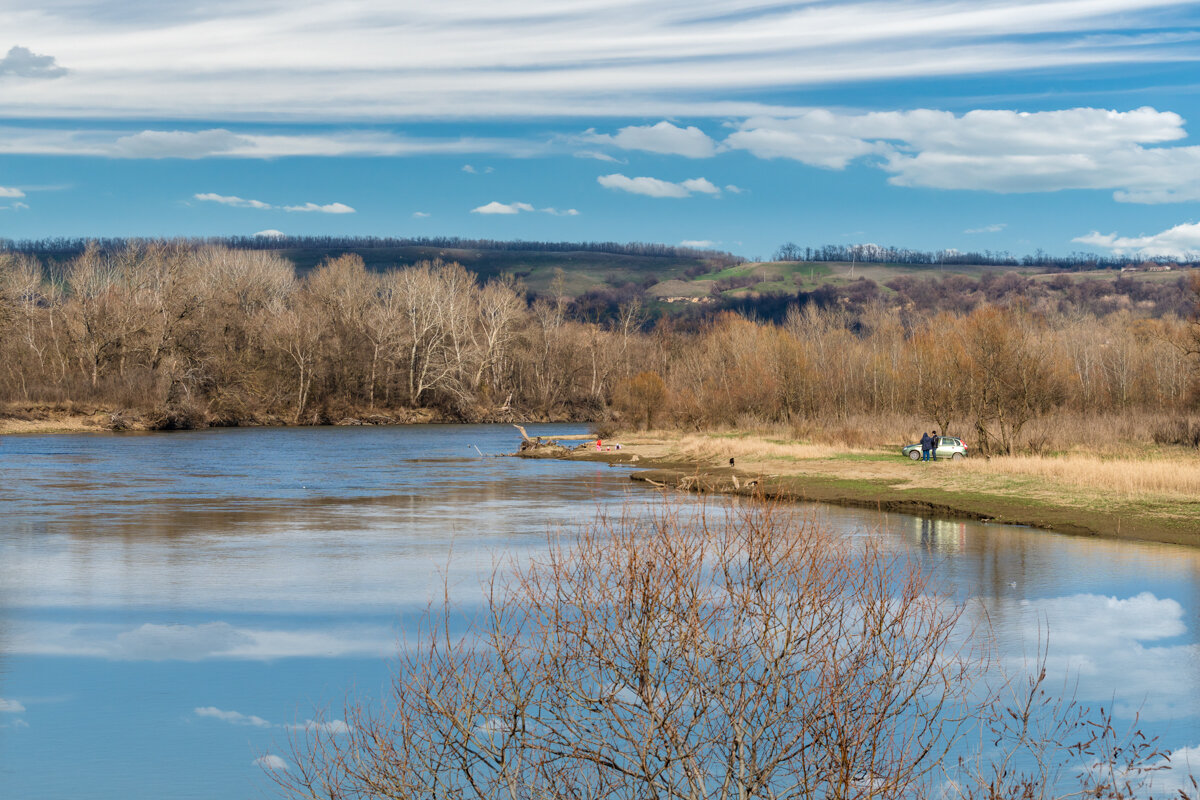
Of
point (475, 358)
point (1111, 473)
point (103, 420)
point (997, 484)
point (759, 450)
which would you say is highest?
point (475, 358)

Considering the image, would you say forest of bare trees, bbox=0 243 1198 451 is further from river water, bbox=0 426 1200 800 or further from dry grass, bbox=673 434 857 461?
river water, bbox=0 426 1200 800

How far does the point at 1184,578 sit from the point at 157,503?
31773 mm

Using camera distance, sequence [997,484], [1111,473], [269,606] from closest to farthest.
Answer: [269,606] < [1111,473] < [997,484]

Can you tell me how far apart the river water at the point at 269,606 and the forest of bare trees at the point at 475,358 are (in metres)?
25.7

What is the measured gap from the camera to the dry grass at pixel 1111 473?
33506 millimetres

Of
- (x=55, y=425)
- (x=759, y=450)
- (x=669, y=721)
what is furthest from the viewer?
(x=55, y=425)

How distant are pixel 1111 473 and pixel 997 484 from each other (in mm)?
3700

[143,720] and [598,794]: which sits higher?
[598,794]

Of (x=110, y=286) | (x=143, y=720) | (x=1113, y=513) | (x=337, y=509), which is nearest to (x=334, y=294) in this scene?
(x=110, y=286)

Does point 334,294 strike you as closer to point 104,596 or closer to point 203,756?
point 104,596

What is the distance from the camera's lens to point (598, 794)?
337 inches

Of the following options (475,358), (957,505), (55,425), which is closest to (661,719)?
(957,505)

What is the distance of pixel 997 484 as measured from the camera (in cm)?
3781

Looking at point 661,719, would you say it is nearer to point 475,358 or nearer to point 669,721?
point 669,721
